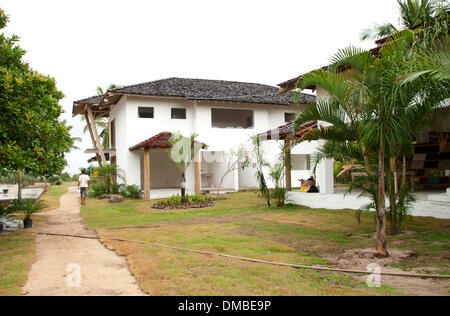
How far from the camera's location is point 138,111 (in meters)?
20.1

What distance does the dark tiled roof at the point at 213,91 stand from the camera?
64.5 feet

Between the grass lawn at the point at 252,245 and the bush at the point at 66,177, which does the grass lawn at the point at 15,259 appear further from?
the bush at the point at 66,177

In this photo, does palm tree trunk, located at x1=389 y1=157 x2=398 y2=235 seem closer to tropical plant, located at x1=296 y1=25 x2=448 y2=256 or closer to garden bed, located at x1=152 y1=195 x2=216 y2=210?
tropical plant, located at x1=296 y1=25 x2=448 y2=256

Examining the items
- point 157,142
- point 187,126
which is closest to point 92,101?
point 187,126

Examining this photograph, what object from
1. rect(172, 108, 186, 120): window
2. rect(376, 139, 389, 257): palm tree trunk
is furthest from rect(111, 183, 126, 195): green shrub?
rect(376, 139, 389, 257): palm tree trunk

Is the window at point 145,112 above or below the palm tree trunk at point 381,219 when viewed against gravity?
above

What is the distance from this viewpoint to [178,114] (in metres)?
20.8

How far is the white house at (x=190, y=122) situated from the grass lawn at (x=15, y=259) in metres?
9.32

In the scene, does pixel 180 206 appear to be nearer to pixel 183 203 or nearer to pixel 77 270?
pixel 183 203

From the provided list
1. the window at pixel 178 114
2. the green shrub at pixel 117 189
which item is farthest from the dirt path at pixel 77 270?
the window at pixel 178 114

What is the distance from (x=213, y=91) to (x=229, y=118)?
3.73 m

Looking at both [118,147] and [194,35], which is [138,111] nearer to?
[118,147]

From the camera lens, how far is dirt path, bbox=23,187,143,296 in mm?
4293
